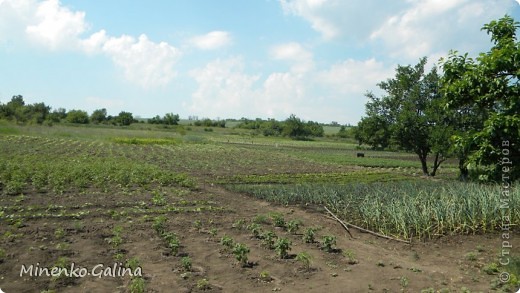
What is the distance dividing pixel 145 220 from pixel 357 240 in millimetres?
5178

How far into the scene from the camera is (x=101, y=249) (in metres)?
7.73

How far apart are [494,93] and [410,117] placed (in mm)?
16118

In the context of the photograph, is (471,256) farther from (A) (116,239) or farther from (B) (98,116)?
(B) (98,116)

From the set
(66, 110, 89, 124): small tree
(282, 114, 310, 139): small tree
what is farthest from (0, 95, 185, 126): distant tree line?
(282, 114, 310, 139): small tree

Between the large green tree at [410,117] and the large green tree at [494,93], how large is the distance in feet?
44.9

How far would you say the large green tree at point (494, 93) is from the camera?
7074mm

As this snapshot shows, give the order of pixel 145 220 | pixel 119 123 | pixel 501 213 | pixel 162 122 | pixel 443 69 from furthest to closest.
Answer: pixel 162 122 → pixel 119 123 → pixel 145 220 → pixel 501 213 → pixel 443 69

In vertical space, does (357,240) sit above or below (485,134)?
below

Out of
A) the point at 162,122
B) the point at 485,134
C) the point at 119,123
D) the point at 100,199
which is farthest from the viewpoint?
the point at 162,122

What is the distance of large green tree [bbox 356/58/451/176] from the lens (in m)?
22.0

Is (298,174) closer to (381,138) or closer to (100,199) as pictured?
(381,138)

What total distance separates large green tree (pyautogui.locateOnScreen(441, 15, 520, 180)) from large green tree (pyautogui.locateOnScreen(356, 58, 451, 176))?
13.7 m

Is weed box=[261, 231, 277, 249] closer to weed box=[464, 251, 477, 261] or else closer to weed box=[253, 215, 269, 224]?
weed box=[253, 215, 269, 224]

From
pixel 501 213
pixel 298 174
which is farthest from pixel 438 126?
pixel 501 213
